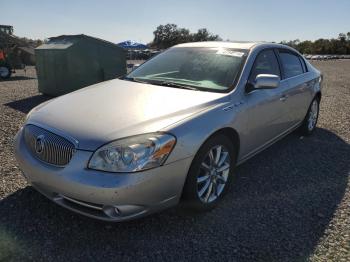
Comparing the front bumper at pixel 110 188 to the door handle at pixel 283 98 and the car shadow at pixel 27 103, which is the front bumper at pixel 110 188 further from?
the car shadow at pixel 27 103

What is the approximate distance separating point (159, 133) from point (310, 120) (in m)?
3.99

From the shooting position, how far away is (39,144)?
283 cm

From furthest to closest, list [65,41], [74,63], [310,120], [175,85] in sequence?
1. [65,41]
2. [74,63]
3. [310,120]
4. [175,85]

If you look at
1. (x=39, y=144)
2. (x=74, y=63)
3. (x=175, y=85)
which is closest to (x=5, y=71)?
(x=74, y=63)

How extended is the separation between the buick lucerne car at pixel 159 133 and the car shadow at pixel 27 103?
15.3 ft

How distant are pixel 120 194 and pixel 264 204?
1653 millimetres

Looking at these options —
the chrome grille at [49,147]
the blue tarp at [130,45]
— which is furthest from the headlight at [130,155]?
the blue tarp at [130,45]

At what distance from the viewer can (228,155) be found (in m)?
3.37

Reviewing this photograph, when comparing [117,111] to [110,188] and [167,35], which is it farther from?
[167,35]

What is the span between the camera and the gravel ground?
2.64m

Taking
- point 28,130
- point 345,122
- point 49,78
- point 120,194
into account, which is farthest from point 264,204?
point 49,78

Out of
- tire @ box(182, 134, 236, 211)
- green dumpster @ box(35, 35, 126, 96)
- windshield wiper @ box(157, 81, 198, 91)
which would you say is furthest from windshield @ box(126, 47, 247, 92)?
green dumpster @ box(35, 35, 126, 96)

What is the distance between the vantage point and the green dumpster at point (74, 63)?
9.43 metres

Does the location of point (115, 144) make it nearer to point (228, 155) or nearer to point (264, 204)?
point (228, 155)
